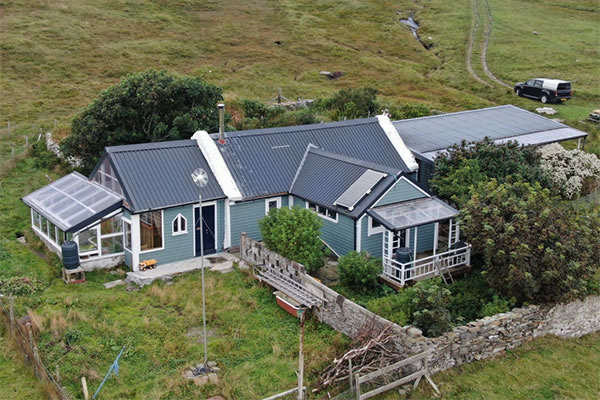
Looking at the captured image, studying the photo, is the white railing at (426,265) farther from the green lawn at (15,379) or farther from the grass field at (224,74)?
the green lawn at (15,379)

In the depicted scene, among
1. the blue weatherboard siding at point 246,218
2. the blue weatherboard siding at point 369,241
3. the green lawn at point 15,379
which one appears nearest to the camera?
the green lawn at point 15,379

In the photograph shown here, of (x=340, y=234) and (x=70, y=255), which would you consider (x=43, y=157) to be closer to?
(x=70, y=255)

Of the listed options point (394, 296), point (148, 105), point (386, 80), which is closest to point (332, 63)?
point (386, 80)

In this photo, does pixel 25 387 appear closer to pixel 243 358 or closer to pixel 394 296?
pixel 243 358

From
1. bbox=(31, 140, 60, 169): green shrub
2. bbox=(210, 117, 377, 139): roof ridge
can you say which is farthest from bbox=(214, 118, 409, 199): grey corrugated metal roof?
bbox=(31, 140, 60, 169): green shrub

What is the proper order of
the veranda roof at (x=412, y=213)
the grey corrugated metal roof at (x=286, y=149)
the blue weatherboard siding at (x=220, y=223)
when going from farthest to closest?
the grey corrugated metal roof at (x=286, y=149) → the blue weatherboard siding at (x=220, y=223) → the veranda roof at (x=412, y=213)

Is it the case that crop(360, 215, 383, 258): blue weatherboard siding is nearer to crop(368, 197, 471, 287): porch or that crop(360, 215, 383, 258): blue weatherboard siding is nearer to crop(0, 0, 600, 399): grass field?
crop(368, 197, 471, 287): porch

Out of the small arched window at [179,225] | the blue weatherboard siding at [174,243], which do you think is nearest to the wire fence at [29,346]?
the blue weatherboard siding at [174,243]
